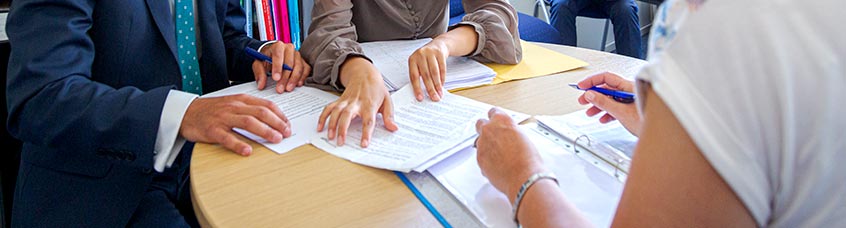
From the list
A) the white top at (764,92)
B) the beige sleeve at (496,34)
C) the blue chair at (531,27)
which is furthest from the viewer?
the blue chair at (531,27)

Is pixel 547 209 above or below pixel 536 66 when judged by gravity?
above

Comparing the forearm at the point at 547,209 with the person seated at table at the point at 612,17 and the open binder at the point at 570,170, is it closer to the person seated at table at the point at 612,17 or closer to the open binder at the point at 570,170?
the open binder at the point at 570,170

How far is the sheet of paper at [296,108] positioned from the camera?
0.85 m

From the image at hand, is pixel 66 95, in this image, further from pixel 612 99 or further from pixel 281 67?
pixel 612 99

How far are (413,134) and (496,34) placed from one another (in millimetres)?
452

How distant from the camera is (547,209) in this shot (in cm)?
58

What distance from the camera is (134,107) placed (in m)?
0.84

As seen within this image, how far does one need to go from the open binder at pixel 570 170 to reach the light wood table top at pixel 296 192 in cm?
7

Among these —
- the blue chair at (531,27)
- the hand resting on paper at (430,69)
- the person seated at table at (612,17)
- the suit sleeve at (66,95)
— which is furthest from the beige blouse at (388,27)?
the person seated at table at (612,17)

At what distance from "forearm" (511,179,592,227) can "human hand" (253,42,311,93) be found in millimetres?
609

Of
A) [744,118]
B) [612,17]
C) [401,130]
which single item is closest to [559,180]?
[401,130]

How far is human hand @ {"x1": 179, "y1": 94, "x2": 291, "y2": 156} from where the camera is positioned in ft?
2.72

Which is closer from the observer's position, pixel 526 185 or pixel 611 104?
pixel 526 185

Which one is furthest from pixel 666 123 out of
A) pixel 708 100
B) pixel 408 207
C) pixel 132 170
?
pixel 132 170
